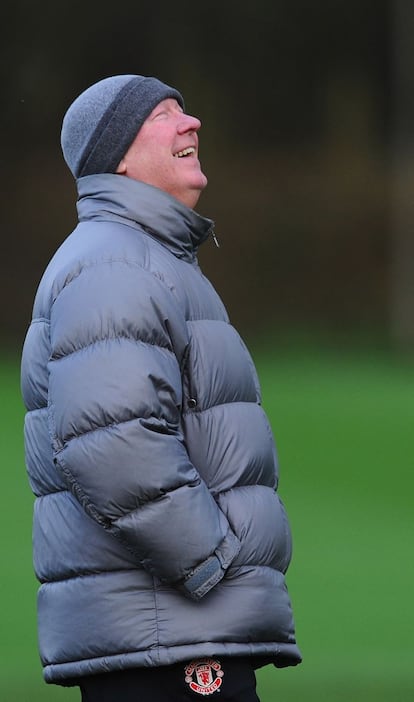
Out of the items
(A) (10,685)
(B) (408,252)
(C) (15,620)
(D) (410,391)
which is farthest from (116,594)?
(B) (408,252)

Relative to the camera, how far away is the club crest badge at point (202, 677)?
234 centimetres

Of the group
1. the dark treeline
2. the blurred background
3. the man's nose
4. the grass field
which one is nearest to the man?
the man's nose

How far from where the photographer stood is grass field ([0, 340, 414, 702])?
453 cm

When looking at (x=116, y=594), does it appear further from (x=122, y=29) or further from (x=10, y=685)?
(x=122, y=29)

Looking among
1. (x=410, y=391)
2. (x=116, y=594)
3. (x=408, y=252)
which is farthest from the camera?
(x=408, y=252)

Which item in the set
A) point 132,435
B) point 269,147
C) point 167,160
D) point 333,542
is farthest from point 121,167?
point 269,147

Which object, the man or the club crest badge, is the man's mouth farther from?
the club crest badge

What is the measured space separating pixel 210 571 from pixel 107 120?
79 cm

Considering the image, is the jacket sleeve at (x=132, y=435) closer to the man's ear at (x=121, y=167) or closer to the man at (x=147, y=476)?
the man at (x=147, y=476)

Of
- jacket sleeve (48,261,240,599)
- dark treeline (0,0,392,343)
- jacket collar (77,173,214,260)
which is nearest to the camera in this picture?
jacket sleeve (48,261,240,599)

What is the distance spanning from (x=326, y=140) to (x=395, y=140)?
1.10 metres

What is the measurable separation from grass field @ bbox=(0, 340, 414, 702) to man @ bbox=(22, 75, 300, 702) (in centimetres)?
183

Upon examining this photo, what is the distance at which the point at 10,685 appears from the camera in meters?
4.41

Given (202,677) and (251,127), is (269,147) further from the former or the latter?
(202,677)
